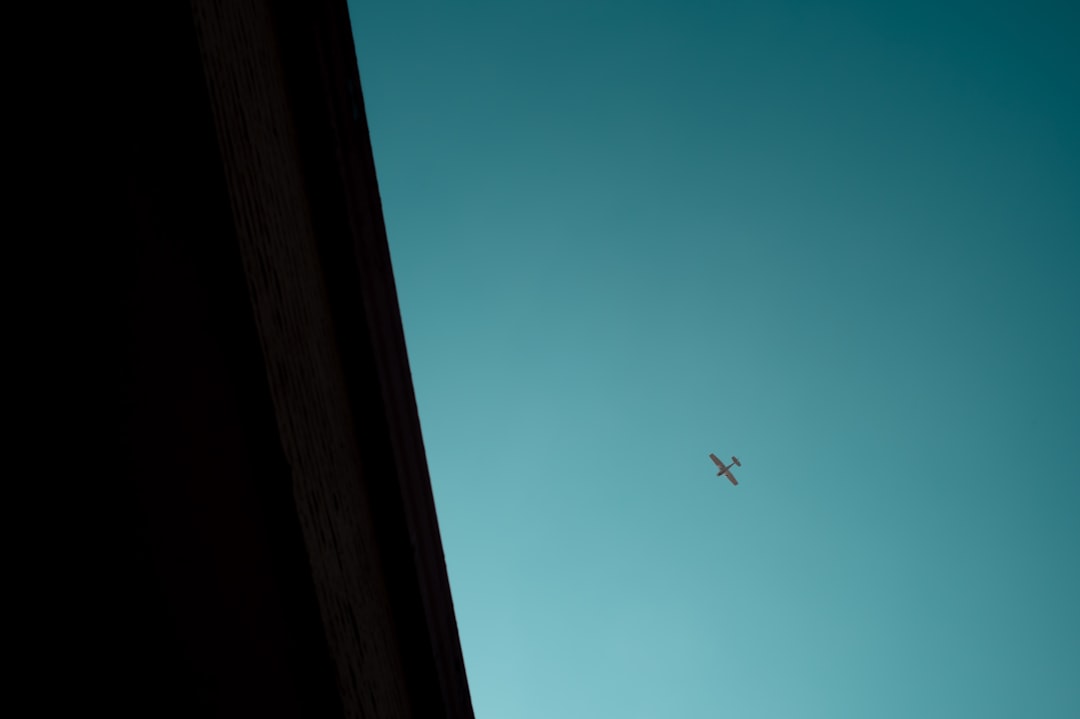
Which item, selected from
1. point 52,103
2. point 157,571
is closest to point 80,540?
point 157,571

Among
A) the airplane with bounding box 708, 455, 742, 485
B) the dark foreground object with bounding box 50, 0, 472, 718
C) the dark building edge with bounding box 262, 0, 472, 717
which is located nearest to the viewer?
the dark foreground object with bounding box 50, 0, 472, 718

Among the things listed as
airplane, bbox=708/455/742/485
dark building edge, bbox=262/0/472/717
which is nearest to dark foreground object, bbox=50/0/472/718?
dark building edge, bbox=262/0/472/717

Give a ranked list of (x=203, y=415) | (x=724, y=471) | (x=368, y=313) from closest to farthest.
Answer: (x=203, y=415), (x=368, y=313), (x=724, y=471)

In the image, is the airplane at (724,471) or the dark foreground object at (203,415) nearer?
the dark foreground object at (203,415)

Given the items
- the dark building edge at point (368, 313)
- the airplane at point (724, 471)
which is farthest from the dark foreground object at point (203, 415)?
the airplane at point (724, 471)

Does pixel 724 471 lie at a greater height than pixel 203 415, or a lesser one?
lesser

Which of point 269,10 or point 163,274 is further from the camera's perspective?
point 269,10

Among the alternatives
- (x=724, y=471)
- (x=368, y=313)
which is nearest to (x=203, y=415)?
(x=368, y=313)

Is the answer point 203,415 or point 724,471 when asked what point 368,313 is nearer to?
point 203,415

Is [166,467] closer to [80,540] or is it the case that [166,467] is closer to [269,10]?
[80,540]

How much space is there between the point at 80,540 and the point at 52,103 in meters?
0.32

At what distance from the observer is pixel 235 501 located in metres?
0.55

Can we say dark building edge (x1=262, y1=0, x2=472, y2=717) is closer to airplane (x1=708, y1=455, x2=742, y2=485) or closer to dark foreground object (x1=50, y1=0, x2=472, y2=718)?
dark foreground object (x1=50, y1=0, x2=472, y2=718)

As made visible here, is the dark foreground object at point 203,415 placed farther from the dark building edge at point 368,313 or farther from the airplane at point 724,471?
the airplane at point 724,471
